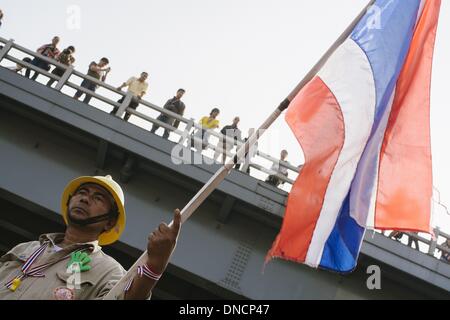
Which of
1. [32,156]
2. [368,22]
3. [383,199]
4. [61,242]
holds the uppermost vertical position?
[368,22]

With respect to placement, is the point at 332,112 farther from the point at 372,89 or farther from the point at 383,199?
the point at 383,199

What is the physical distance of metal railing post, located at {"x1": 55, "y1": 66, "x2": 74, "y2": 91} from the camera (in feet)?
30.4

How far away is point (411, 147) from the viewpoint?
4324 mm

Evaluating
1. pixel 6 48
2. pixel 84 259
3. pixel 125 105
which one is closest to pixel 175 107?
pixel 125 105

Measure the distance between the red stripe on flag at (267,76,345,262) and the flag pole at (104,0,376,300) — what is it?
30cm

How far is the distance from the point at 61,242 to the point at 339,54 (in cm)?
318

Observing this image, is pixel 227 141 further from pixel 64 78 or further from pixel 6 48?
pixel 6 48

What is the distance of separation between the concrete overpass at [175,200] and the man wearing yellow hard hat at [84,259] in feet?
17.5

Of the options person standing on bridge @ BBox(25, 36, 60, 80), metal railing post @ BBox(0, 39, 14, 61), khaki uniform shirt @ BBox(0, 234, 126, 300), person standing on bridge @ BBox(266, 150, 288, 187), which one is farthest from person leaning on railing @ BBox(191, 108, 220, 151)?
khaki uniform shirt @ BBox(0, 234, 126, 300)

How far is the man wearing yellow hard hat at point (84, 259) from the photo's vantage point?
242cm

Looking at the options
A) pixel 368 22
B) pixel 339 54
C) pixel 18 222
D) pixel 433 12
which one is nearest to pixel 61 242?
pixel 339 54

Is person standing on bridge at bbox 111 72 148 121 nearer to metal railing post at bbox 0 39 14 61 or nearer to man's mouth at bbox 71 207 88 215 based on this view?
metal railing post at bbox 0 39 14 61

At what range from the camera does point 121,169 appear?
909 centimetres
